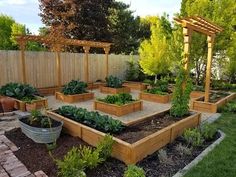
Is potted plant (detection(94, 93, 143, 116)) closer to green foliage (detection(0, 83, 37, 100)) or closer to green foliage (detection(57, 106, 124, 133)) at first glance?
green foliage (detection(57, 106, 124, 133))

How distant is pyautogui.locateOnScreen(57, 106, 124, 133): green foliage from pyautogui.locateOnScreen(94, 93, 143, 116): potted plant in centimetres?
182

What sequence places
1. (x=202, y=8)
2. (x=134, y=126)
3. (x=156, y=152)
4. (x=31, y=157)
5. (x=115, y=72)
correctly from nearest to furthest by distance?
1. (x=31, y=157)
2. (x=156, y=152)
3. (x=134, y=126)
4. (x=202, y=8)
5. (x=115, y=72)

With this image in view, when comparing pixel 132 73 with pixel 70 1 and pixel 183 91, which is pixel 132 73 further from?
pixel 183 91

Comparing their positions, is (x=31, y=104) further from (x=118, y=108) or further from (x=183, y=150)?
(x=183, y=150)

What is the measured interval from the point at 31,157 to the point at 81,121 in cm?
151

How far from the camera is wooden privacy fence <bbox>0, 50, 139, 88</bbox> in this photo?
9.82 meters

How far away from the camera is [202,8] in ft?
37.0

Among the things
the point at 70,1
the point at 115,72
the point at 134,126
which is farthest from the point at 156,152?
the point at 70,1

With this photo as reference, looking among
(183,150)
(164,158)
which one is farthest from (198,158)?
(164,158)

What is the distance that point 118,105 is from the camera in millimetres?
7328

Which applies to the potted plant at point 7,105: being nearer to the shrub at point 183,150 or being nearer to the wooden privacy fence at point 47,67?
the wooden privacy fence at point 47,67

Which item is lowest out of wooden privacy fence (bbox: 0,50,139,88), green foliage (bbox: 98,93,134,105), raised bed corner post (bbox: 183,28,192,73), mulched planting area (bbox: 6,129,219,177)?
mulched planting area (bbox: 6,129,219,177)

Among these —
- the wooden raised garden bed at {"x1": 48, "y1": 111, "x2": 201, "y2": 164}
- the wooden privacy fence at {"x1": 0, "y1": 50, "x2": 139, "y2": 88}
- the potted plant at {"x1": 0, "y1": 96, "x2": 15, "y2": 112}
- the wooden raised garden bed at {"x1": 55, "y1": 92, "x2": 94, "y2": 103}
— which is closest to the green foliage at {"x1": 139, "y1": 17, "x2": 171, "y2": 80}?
the wooden privacy fence at {"x1": 0, "y1": 50, "x2": 139, "y2": 88}

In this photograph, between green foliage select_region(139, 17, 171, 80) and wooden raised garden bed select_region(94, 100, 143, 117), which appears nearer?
wooden raised garden bed select_region(94, 100, 143, 117)
